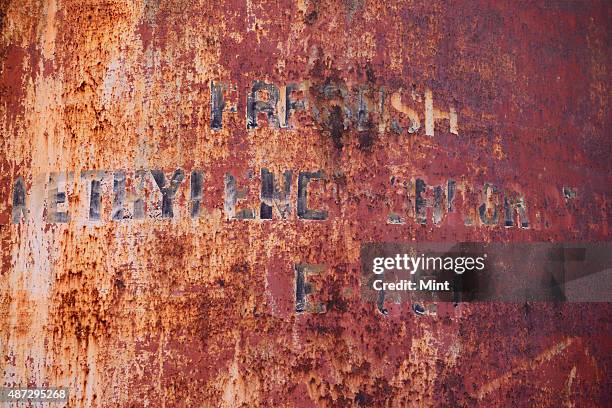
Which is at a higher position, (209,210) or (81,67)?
(81,67)

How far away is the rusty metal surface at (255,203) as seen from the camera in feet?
7.31

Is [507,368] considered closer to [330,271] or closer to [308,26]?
[330,271]

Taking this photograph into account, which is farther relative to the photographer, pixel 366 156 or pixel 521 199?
pixel 521 199

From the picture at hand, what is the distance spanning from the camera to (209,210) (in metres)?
2.26

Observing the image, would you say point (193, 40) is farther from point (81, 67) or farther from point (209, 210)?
point (209, 210)

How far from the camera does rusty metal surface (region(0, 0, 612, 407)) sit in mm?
2229

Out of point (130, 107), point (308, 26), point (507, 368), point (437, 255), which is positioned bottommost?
point (507, 368)

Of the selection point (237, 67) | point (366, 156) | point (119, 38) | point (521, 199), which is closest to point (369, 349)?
point (366, 156)

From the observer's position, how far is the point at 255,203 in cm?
227

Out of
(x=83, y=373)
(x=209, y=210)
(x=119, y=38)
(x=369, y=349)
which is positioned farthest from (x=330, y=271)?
(x=119, y=38)

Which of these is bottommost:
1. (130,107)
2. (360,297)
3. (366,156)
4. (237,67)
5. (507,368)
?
(507,368)

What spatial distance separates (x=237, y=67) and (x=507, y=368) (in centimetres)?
149

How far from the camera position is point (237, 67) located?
7.66 feet

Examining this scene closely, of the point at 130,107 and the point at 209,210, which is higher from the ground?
the point at 130,107
